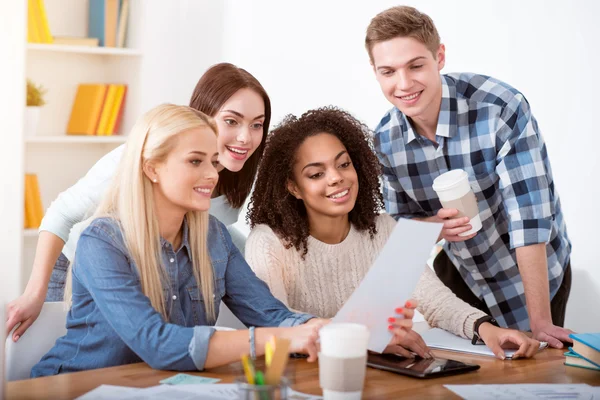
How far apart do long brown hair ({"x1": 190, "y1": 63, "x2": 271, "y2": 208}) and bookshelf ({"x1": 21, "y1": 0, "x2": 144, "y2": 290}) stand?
212cm

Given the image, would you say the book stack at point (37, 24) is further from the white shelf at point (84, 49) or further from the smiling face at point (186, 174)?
the smiling face at point (186, 174)

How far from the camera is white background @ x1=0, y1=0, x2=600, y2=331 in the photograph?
A: 2982mm

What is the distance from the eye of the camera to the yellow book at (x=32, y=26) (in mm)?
4059

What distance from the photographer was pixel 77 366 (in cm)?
161

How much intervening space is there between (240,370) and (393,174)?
112 centimetres

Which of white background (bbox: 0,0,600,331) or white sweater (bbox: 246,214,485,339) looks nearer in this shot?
white sweater (bbox: 246,214,485,339)

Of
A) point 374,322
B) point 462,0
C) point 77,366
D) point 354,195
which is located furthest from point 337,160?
point 462,0

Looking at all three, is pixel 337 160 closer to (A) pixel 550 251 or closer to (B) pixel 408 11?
(B) pixel 408 11

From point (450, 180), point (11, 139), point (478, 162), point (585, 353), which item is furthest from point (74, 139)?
point (585, 353)

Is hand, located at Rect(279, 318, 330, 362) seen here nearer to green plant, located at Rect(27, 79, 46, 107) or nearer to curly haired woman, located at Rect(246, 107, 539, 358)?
curly haired woman, located at Rect(246, 107, 539, 358)

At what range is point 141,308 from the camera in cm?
149

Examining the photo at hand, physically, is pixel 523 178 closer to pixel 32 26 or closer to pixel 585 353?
pixel 585 353

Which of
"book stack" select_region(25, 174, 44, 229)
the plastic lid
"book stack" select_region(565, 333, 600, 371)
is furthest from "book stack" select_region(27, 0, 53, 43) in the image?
"book stack" select_region(565, 333, 600, 371)

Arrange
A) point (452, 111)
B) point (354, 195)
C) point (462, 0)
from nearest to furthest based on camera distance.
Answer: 1. point (354, 195)
2. point (452, 111)
3. point (462, 0)
